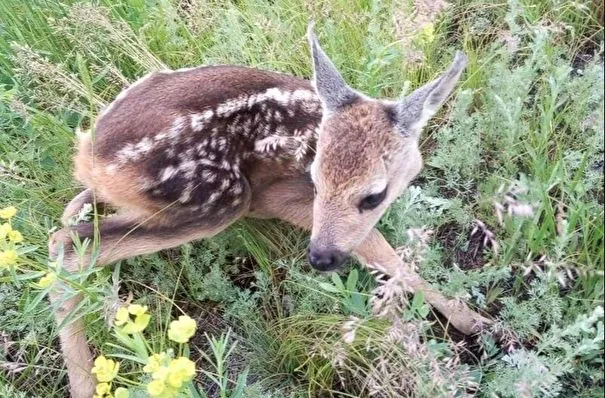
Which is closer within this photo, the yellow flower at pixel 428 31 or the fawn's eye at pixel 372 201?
the fawn's eye at pixel 372 201

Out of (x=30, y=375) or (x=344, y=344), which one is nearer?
(x=344, y=344)

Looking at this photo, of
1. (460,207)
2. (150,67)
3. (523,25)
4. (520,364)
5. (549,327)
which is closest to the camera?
(520,364)

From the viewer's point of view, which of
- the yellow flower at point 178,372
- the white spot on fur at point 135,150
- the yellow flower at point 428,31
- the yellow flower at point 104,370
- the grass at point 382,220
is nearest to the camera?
the yellow flower at point 178,372

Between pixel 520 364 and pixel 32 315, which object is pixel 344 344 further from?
pixel 32 315

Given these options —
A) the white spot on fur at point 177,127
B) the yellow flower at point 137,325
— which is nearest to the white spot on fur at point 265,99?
the white spot on fur at point 177,127

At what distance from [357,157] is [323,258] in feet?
1.27

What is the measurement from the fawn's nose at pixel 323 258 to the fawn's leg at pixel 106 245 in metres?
0.52

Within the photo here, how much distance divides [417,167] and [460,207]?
0.24 m

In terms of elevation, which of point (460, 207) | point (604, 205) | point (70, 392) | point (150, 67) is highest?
point (150, 67)

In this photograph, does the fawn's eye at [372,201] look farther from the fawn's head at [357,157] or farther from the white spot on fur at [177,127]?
the white spot on fur at [177,127]

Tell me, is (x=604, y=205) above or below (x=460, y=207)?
above

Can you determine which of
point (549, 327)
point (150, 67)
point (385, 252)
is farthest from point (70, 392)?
point (549, 327)

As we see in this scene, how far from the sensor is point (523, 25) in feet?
11.8

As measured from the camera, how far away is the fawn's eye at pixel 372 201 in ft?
9.40
